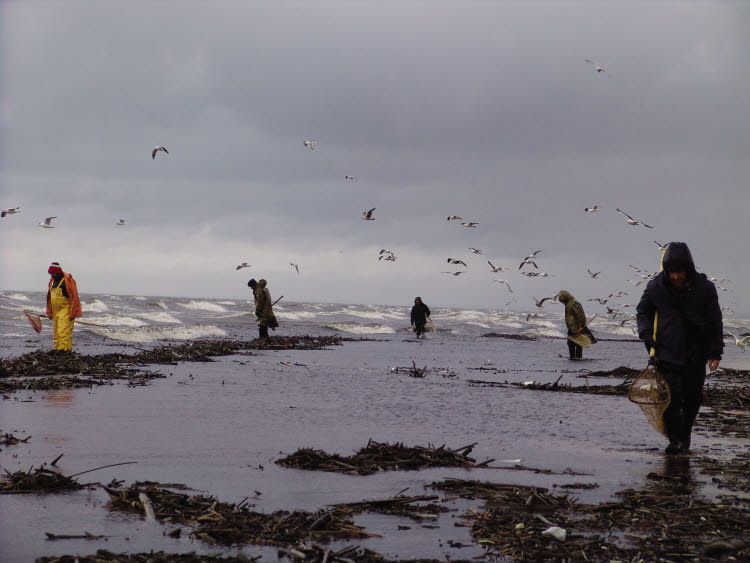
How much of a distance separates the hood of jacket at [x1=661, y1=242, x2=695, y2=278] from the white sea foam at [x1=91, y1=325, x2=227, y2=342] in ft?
78.5

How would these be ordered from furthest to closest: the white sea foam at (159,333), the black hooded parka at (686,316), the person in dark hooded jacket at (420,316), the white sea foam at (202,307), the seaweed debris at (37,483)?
the white sea foam at (202,307)
the person in dark hooded jacket at (420,316)
the white sea foam at (159,333)
the black hooded parka at (686,316)
the seaweed debris at (37,483)

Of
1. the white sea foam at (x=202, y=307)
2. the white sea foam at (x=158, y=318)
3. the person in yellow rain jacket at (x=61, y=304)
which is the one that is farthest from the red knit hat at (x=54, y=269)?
the white sea foam at (x=202, y=307)

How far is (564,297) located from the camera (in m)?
22.2

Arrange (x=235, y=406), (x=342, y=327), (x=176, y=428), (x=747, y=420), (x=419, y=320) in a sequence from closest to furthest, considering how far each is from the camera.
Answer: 1. (x=176, y=428)
2. (x=747, y=420)
3. (x=235, y=406)
4. (x=419, y=320)
5. (x=342, y=327)

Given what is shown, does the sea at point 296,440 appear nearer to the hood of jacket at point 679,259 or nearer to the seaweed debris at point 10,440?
the seaweed debris at point 10,440

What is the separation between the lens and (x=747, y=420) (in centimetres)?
934

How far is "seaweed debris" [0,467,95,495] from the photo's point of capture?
5.11m

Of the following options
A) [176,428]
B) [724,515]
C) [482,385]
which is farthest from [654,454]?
[482,385]

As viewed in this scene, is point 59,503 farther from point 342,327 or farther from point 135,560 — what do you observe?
point 342,327

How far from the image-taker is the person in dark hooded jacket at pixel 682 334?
22.6 ft

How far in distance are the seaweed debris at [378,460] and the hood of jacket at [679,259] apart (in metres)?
2.71

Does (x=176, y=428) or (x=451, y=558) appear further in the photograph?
(x=176, y=428)

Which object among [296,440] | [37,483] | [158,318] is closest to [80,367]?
[296,440]

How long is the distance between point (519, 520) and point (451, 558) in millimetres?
823
